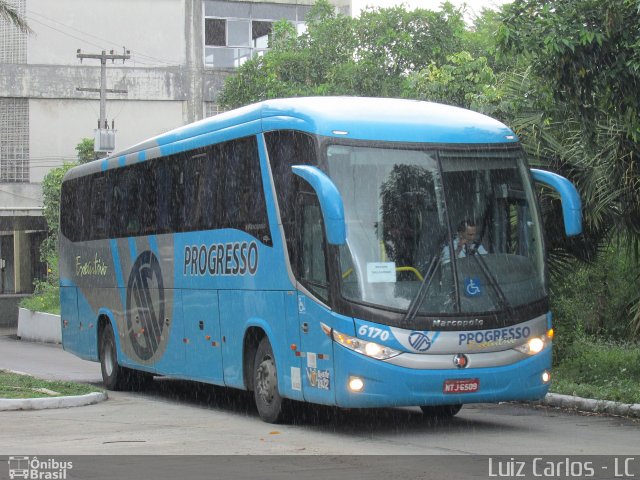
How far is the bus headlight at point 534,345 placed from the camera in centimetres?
1240

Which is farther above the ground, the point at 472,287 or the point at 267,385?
the point at 472,287

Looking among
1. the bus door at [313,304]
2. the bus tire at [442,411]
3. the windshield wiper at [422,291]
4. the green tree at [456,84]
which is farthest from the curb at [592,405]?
the green tree at [456,84]

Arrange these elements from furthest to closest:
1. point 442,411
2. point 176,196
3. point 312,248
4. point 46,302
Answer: point 46,302, point 176,196, point 442,411, point 312,248

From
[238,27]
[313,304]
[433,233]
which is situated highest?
[238,27]

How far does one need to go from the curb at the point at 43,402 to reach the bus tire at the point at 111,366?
2909 millimetres

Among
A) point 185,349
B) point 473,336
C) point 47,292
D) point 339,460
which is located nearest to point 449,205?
point 473,336

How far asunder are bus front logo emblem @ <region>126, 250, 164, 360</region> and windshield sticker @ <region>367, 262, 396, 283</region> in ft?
17.8

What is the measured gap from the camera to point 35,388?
52.9 feet

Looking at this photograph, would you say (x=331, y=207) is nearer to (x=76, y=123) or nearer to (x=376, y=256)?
(x=376, y=256)

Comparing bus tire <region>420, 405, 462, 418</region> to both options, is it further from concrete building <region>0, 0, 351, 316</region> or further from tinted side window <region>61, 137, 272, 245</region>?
concrete building <region>0, 0, 351, 316</region>

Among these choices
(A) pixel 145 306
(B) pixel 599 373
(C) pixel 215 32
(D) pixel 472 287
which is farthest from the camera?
(C) pixel 215 32

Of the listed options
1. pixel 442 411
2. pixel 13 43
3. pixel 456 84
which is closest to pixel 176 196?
pixel 442 411

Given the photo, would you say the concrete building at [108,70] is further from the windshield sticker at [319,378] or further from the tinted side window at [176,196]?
the windshield sticker at [319,378]

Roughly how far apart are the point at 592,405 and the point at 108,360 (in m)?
8.23
